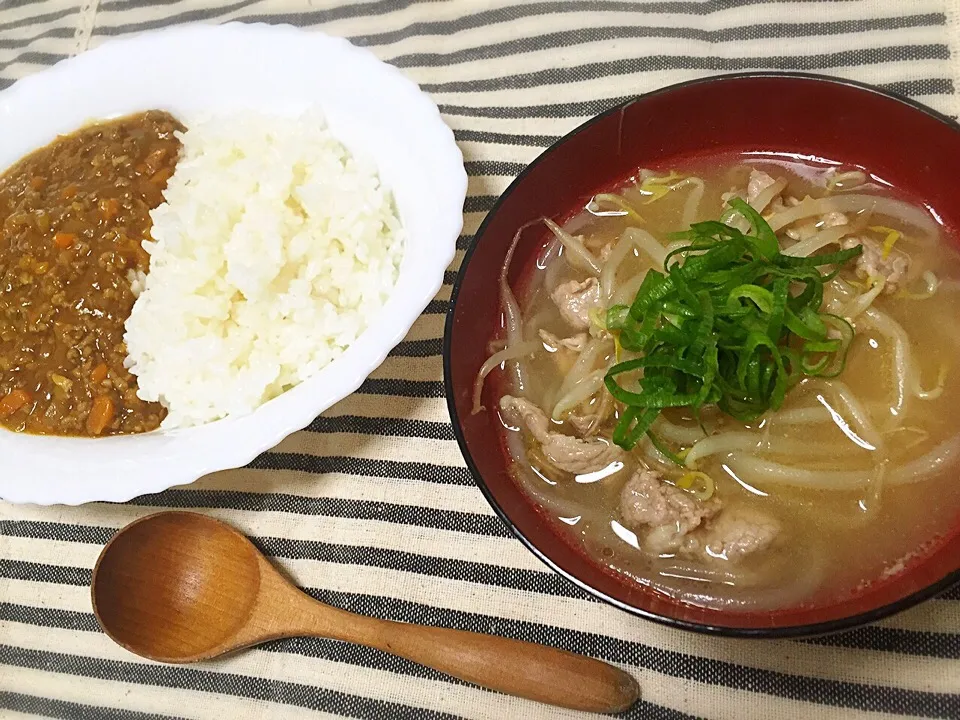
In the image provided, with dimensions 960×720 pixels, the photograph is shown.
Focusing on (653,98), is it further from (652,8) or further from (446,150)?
(652,8)

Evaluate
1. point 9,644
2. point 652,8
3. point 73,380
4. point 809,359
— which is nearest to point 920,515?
point 809,359

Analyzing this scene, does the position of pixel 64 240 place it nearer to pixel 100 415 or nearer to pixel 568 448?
pixel 100 415

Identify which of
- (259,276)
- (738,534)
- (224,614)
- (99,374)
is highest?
(259,276)

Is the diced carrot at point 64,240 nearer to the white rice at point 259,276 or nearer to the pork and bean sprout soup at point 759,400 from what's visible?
the white rice at point 259,276

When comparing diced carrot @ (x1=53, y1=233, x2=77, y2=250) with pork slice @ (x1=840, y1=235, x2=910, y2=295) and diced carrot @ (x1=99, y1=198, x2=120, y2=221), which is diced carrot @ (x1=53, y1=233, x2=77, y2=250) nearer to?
diced carrot @ (x1=99, y1=198, x2=120, y2=221)

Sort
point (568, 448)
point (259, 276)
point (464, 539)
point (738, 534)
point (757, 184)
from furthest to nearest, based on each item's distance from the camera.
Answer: point (259, 276) < point (464, 539) < point (757, 184) < point (568, 448) < point (738, 534)

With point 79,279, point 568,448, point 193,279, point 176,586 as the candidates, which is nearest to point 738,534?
point 568,448
